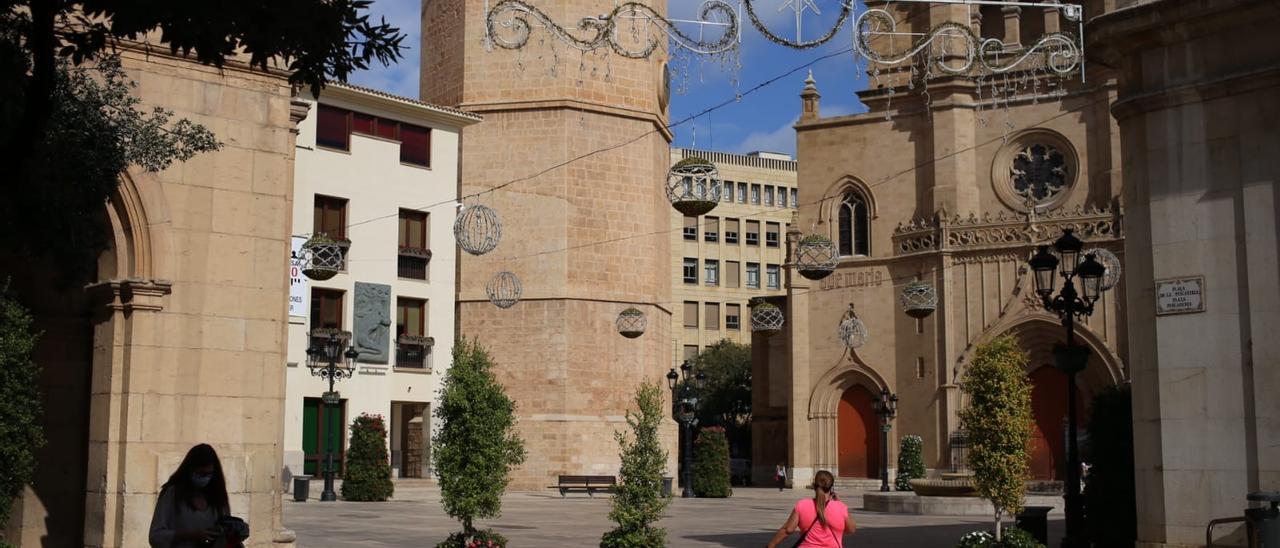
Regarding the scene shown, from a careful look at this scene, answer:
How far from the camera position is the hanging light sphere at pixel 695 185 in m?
20.9

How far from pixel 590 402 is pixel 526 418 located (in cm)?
169

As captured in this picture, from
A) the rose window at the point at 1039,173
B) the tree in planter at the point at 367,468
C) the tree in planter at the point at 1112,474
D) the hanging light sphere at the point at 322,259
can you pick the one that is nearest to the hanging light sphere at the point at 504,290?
the tree in planter at the point at 367,468

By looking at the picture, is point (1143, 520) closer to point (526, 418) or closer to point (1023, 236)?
point (526, 418)

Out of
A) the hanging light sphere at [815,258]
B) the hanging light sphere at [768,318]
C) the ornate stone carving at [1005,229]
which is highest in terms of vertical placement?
the ornate stone carving at [1005,229]

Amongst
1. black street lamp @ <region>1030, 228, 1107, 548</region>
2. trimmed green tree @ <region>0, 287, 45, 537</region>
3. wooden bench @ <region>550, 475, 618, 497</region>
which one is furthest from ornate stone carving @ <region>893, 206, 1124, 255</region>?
trimmed green tree @ <region>0, 287, 45, 537</region>

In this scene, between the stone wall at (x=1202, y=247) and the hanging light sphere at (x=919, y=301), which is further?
the hanging light sphere at (x=919, y=301)

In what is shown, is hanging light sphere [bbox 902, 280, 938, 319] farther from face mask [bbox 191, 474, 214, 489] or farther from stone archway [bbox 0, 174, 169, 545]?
face mask [bbox 191, 474, 214, 489]

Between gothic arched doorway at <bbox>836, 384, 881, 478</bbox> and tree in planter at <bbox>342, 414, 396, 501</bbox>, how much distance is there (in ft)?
58.5

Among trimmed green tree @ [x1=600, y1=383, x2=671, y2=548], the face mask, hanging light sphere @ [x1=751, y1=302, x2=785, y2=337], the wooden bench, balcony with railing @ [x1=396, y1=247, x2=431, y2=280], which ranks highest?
balcony with railing @ [x1=396, y1=247, x2=431, y2=280]

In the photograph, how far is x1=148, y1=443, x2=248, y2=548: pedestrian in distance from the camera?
299 inches

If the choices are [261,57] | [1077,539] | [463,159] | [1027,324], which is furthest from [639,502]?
[1027,324]

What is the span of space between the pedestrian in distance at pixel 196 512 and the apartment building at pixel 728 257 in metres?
68.2

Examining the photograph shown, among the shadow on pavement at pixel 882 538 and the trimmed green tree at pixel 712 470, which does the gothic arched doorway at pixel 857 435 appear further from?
the shadow on pavement at pixel 882 538

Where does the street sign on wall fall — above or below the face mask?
above
